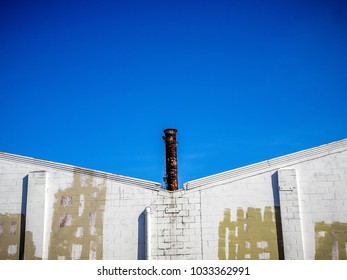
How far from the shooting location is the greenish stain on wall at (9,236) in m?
14.4

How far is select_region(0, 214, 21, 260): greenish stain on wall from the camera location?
14.4 meters

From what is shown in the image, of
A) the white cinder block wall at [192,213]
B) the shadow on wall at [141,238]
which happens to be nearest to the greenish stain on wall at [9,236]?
the white cinder block wall at [192,213]

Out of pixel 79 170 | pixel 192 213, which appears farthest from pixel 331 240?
pixel 79 170

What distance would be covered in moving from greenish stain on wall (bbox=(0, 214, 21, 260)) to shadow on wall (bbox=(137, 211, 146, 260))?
4.03 m

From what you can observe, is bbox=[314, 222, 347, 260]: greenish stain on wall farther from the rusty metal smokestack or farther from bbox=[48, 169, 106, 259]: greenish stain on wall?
bbox=[48, 169, 106, 259]: greenish stain on wall

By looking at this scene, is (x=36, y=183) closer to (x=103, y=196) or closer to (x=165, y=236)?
(x=103, y=196)

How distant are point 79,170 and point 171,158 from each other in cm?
339

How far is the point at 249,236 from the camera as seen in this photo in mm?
13523

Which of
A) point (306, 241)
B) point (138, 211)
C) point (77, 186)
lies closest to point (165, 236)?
point (138, 211)

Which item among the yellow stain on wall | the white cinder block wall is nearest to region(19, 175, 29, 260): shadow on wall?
the white cinder block wall

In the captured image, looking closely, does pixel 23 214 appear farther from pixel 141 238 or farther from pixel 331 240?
pixel 331 240

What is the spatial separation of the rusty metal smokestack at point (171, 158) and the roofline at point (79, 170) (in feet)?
3.37
